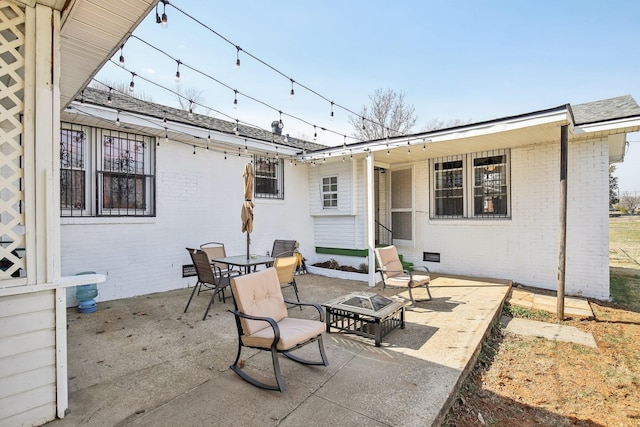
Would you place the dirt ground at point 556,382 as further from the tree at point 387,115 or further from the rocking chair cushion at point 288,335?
the tree at point 387,115

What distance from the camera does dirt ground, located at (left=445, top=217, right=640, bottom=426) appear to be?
2.63 meters

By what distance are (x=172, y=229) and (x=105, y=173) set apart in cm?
160

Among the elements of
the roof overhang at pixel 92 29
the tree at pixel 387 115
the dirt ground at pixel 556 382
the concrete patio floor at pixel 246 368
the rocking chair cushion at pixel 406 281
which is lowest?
the dirt ground at pixel 556 382

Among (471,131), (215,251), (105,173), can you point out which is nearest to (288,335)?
(215,251)

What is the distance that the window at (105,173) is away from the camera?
5.50 m

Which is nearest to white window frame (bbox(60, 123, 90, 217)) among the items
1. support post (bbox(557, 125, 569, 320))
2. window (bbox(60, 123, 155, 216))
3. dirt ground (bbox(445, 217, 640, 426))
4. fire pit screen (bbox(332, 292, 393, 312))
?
window (bbox(60, 123, 155, 216))

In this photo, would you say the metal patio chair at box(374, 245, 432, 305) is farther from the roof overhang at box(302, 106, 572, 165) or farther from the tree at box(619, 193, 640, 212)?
the tree at box(619, 193, 640, 212)

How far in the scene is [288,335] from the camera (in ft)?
9.34

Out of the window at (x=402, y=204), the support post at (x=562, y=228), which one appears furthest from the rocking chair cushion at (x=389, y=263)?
the window at (x=402, y=204)

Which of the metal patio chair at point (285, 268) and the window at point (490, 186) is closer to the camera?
the metal patio chair at point (285, 268)

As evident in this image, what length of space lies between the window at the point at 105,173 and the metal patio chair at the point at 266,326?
4222mm

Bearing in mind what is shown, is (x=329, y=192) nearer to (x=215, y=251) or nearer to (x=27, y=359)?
(x=215, y=251)

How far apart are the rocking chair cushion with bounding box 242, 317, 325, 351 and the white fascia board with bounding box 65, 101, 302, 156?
4599 millimetres

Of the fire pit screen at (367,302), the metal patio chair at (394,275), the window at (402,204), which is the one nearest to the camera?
the fire pit screen at (367,302)
